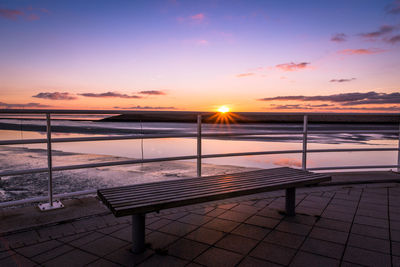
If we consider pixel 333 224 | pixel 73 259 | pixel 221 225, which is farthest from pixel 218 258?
pixel 333 224

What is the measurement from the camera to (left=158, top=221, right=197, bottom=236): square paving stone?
2.64 m

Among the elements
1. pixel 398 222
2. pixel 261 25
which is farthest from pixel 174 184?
pixel 261 25

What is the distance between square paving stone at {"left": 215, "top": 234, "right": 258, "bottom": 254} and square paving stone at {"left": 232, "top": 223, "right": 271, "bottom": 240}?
85 millimetres

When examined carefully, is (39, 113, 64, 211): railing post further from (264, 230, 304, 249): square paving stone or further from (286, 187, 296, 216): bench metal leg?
(286, 187, 296, 216): bench metal leg

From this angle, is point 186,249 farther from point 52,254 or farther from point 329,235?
point 329,235

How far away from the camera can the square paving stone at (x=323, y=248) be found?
2.21 meters

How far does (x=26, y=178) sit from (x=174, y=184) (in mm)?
4893

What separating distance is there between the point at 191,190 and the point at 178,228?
61 centimetres

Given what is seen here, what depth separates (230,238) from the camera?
2521mm

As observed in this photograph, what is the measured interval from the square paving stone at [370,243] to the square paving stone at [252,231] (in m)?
0.78

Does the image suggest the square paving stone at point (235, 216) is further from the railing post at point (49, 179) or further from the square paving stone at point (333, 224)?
the railing post at point (49, 179)

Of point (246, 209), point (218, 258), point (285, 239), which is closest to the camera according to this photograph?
point (218, 258)

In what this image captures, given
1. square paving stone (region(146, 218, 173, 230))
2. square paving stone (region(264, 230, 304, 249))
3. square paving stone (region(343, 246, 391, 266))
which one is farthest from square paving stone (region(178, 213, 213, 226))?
square paving stone (region(343, 246, 391, 266))

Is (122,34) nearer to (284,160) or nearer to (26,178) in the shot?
(26,178)
